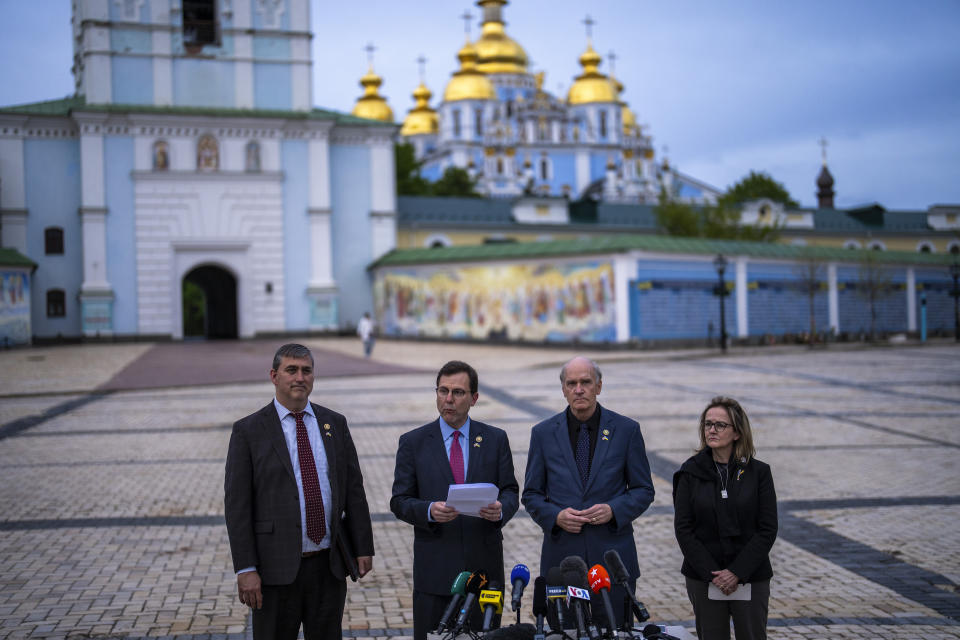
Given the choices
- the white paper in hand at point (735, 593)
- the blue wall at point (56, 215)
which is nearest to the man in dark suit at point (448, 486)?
the white paper in hand at point (735, 593)

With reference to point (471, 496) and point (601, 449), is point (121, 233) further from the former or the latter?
point (471, 496)

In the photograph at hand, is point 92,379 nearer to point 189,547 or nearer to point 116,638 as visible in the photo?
point 189,547

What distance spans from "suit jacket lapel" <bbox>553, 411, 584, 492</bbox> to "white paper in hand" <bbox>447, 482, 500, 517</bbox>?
0.50m

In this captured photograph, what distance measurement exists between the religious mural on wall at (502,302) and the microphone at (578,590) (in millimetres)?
28925

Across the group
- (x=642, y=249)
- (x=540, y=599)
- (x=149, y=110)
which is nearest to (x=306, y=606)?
(x=540, y=599)

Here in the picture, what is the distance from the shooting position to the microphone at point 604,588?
12.6ft

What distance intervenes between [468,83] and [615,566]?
9876 centimetres

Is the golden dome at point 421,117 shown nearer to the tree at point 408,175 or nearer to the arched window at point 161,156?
the tree at point 408,175

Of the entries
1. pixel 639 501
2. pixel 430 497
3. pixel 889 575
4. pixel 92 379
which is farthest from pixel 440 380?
pixel 92 379

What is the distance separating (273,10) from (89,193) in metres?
11.5

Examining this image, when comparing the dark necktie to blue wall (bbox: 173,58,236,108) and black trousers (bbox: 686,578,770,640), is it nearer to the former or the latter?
black trousers (bbox: 686,578,770,640)

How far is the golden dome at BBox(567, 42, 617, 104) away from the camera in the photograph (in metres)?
98.9

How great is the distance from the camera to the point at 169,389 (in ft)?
70.8

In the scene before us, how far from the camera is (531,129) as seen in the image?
318 ft
